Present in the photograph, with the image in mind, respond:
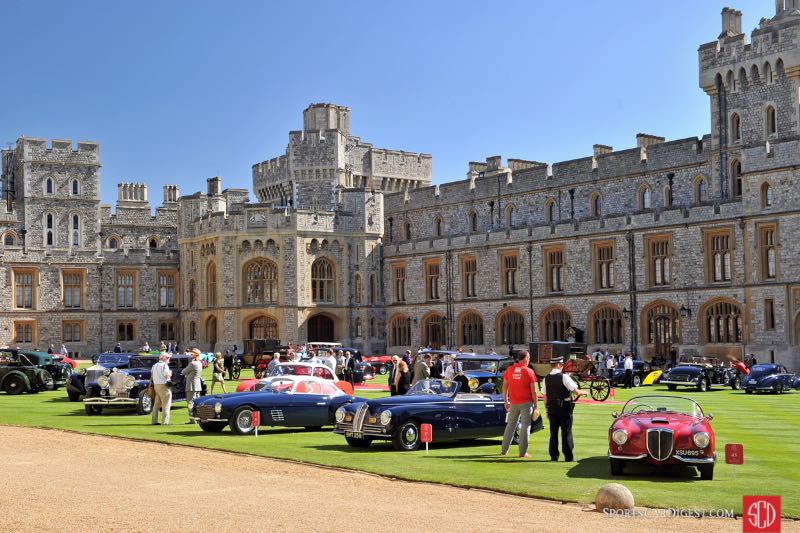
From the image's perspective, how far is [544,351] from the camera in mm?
37000

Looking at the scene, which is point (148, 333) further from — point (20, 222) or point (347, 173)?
point (347, 173)

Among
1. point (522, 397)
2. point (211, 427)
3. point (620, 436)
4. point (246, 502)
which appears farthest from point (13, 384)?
point (620, 436)

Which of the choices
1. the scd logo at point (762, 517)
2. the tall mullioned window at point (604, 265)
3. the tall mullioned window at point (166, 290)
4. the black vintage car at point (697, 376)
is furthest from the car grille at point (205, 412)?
the tall mullioned window at point (166, 290)

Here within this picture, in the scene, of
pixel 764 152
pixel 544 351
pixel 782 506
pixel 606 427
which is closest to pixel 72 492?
pixel 782 506

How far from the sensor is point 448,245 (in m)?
59.3

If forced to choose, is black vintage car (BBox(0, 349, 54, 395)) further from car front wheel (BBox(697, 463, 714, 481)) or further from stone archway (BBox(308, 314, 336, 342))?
stone archway (BBox(308, 314, 336, 342))

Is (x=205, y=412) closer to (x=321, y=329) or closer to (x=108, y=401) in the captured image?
(x=108, y=401)

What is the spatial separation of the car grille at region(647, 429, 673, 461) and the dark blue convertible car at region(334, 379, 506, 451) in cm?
437

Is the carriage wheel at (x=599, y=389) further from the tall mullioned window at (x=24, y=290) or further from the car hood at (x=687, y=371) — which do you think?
the tall mullioned window at (x=24, y=290)

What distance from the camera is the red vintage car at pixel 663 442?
48.2ft

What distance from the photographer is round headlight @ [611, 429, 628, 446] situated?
49.1 feet

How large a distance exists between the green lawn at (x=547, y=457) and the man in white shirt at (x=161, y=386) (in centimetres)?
42

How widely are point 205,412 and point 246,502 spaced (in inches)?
330

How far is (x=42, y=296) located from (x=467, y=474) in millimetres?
53657
